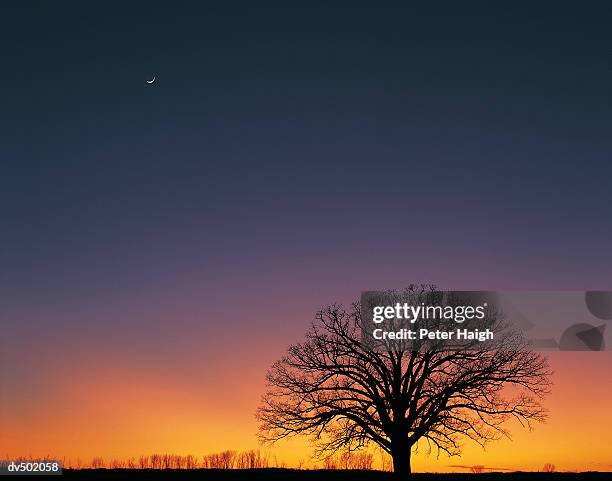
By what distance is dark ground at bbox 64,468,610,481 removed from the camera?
34219 mm

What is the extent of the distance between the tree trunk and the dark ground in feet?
1.90

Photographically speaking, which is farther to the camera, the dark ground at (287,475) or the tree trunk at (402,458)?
the tree trunk at (402,458)

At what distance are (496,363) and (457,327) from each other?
2527mm

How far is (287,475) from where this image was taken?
116 feet

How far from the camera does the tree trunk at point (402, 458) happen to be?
125ft

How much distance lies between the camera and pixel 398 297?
38.5m

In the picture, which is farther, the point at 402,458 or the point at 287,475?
the point at 402,458

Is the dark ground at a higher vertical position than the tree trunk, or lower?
lower

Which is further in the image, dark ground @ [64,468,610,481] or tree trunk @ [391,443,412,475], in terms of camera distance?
tree trunk @ [391,443,412,475]

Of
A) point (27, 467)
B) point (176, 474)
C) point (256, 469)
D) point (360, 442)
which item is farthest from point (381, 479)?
point (27, 467)

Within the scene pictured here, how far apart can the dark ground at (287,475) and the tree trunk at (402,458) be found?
1.90 feet

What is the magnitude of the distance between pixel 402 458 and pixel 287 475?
5894 millimetres

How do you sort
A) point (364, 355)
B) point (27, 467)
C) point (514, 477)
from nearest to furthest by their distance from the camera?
point (27, 467) < point (514, 477) < point (364, 355)

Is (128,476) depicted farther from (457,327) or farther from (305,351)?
(457,327)
